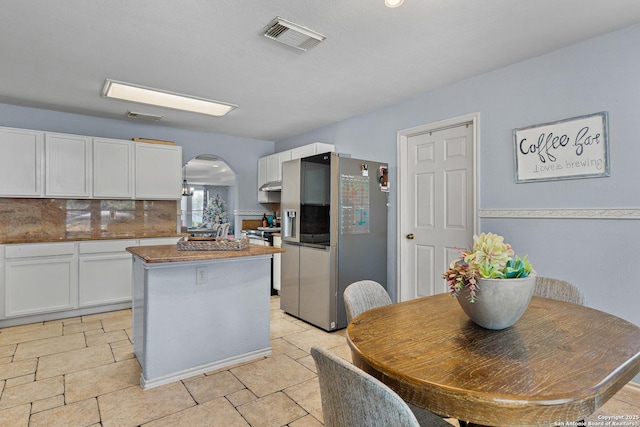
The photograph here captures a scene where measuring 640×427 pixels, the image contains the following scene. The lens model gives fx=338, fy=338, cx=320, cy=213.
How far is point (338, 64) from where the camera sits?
2.86 metres

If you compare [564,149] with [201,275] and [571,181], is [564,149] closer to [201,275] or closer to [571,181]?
[571,181]

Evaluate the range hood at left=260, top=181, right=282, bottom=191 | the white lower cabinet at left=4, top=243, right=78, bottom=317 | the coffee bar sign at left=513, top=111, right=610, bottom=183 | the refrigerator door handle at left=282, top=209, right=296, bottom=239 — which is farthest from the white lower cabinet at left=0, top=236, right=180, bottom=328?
the coffee bar sign at left=513, top=111, right=610, bottom=183

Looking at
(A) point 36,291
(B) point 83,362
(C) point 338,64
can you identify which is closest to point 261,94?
(C) point 338,64

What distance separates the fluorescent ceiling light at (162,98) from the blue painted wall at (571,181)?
252 centimetres

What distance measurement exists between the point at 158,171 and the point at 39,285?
6.13ft

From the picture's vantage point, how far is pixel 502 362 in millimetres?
1038

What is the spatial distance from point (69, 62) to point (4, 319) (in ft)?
9.33

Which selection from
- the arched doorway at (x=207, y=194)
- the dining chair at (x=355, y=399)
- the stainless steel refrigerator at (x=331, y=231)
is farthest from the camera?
the arched doorway at (x=207, y=194)

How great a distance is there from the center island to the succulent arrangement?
1684 mm

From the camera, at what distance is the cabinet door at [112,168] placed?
4.22 metres

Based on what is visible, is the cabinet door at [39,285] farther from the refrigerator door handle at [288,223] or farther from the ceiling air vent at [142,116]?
the refrigerator door handle at [288,223]

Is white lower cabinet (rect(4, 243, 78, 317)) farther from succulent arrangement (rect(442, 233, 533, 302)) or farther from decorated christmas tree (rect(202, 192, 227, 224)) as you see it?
succulent arrangement (rect(442, 233, 533, 302))

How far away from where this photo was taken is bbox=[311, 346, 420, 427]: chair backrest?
792 millimetres

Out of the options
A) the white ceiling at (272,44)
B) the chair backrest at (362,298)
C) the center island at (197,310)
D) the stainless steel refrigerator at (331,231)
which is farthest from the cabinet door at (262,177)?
the chair backrest at (362,298)
